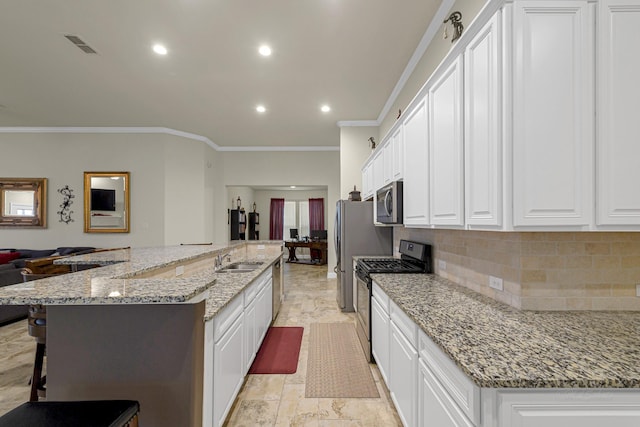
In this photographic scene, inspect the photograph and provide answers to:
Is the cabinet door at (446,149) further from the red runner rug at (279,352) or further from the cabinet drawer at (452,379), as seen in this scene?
the red runner rug at (279,352)

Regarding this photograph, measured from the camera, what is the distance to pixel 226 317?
5.98ft

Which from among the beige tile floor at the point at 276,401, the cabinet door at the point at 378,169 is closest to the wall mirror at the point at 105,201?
the beige tile floor at the point at 276,401

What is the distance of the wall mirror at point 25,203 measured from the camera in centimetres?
557

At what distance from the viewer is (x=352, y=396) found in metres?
2.23

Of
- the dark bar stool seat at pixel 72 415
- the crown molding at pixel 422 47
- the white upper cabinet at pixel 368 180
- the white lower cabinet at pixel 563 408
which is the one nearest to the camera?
the white lower cabinet at pixel 563 408

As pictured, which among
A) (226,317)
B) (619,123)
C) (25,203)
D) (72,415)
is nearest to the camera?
(72,415)

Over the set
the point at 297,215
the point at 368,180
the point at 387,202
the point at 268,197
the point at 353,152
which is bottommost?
the point at 297,215

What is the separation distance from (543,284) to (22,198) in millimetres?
8121

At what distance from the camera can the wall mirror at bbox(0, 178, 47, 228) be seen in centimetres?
557

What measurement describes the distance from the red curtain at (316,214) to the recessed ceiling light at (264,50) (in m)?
8.17

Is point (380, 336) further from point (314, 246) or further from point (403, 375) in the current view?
point (314, 246)

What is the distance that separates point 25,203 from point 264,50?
5.93 meters

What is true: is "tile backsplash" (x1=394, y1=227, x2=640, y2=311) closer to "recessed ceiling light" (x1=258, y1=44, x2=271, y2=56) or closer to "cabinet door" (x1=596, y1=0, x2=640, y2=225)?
"cabinet door" (x1=596, y1=0, x2=640, y2=225)

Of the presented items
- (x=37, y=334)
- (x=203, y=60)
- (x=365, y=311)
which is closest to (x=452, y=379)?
(x=365, y=311)
